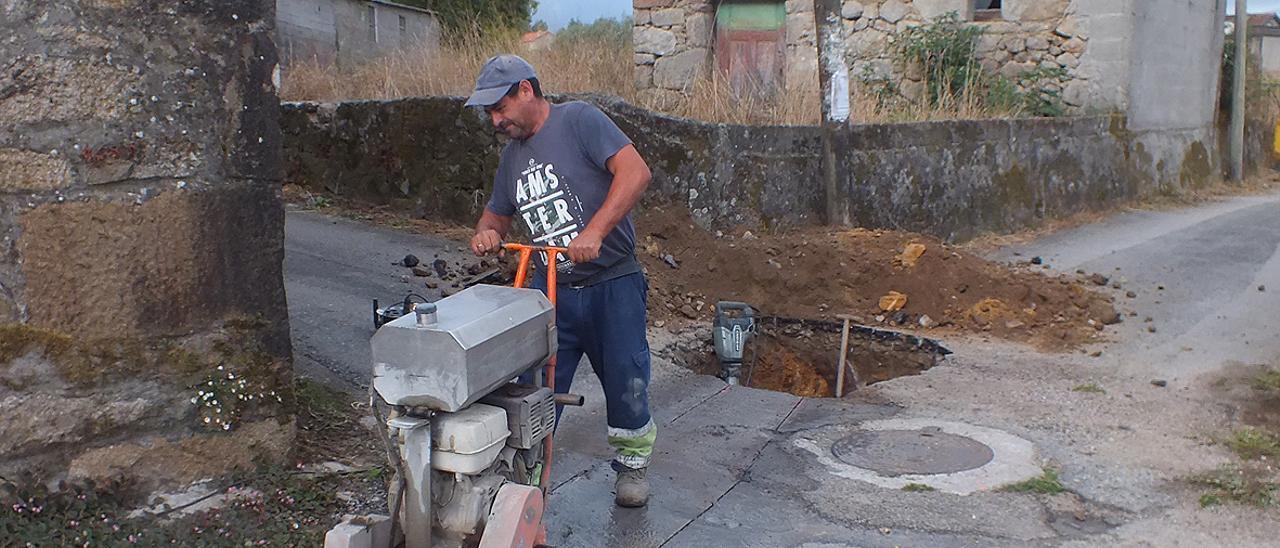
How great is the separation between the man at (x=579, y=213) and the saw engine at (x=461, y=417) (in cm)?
55

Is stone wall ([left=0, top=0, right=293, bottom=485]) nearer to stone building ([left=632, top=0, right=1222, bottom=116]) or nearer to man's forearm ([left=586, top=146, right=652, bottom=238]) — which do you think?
man's forearm ([left=586, top=146, right=652, bottom=238])

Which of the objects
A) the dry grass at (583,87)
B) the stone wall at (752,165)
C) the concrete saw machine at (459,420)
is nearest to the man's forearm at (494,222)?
the concrete saw machine at (459,420)

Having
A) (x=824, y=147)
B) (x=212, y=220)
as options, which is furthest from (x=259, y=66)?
(x=824, y=147)

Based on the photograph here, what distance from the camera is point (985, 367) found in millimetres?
6723

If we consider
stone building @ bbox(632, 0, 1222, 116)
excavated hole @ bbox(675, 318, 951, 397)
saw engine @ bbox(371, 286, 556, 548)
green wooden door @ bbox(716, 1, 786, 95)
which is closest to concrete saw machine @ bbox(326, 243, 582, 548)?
saw engine @ bbox(371, 286, 556, 548)

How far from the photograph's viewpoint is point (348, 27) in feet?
75.9

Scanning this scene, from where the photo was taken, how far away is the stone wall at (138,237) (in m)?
3.63

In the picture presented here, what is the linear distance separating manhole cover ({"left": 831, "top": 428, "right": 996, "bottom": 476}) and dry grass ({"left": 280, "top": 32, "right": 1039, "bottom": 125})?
484cm

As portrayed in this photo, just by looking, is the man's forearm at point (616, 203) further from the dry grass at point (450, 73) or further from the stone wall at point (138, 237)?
the dry grass at point (450, 73)

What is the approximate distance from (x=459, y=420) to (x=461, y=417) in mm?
15

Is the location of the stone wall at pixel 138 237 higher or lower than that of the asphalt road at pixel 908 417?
higher

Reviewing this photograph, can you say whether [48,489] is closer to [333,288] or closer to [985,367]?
[333,288]

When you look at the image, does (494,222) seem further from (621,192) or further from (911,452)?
(911,452)

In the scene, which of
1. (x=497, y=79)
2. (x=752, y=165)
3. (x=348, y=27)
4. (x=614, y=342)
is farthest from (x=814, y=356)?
(x=348, y=27)
